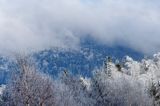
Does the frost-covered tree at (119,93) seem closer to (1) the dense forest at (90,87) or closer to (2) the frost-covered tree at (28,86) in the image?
(1) the dense forest at (90,87)

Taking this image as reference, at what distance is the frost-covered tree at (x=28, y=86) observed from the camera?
59938 mm

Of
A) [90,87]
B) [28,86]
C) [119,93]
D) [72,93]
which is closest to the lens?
[28,86]

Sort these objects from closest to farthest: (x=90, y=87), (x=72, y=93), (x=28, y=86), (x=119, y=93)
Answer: (x=28, y=86)
(x=119, y=93)
(x=72, y=93)
(x=90, y=87)

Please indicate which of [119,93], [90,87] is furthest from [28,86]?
[90,87]

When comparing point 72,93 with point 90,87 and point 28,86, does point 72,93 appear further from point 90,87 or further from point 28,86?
point 28,86

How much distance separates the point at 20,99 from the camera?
201 feet

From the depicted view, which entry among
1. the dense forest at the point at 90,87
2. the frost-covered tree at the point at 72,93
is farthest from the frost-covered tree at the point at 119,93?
the frost-covered tree at the point at 72,93

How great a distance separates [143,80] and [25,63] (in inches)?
3317

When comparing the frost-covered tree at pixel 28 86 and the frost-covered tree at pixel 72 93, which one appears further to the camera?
the frost-covered tree at pixel 72 93

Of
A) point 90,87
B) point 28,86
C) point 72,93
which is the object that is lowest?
point 72,93

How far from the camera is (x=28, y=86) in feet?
197

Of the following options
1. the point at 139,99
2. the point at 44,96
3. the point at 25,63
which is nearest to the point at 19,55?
the point at 25,63

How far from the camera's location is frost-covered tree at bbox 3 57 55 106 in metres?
59.9

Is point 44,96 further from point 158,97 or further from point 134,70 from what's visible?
point 134,70
